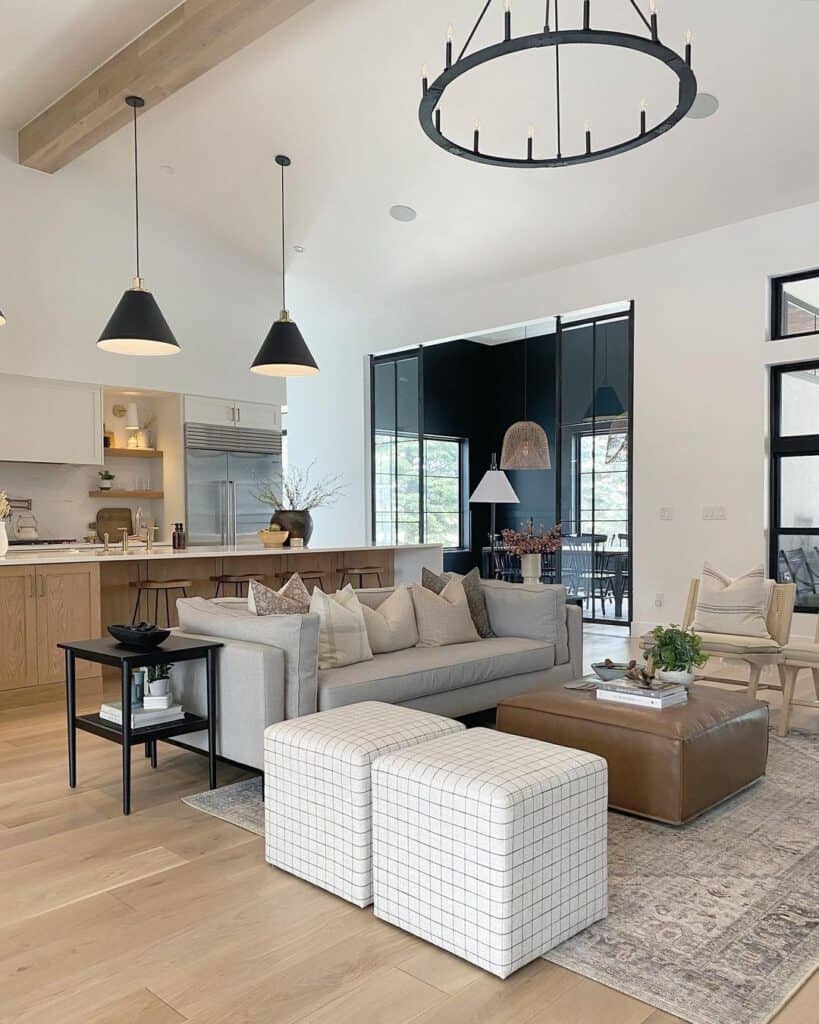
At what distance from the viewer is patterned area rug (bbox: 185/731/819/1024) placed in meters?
1.97

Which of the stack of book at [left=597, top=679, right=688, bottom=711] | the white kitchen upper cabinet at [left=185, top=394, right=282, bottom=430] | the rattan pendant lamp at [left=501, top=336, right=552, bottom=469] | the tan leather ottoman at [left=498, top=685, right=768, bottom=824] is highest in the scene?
the white kitchen upper cabinet at [left=185, top=394, right=282, bottom=430]

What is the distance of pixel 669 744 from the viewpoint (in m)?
2.95

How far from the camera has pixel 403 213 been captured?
7.48 meters

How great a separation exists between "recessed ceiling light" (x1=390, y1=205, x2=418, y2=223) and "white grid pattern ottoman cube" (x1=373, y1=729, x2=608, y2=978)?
19.7 feet

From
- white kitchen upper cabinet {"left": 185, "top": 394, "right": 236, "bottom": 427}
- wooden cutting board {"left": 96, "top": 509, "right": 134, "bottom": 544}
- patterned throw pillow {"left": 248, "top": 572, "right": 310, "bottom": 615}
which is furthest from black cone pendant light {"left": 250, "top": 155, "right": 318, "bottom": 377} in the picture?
wooden cutting board {"left": 96, "top": 509, "right": 134, "bottom": 544}

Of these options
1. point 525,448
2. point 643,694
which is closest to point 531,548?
point 525,448

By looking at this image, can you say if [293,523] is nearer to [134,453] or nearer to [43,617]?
[134,453]

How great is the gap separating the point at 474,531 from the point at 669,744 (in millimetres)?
8856

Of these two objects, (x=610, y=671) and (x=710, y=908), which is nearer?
(x=710, y=908)

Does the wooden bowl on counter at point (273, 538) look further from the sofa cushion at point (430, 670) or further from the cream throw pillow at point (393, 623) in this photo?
the sofa cushion at point (430, 670)

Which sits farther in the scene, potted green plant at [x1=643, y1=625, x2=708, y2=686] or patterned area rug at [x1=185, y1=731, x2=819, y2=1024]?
potted green plant at [x1=643, y1=625, x2=708, y2=686]

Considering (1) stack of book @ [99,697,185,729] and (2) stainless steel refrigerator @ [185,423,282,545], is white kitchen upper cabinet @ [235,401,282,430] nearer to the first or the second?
(2) stainless steel refrigerator @ [185,423,282,545]

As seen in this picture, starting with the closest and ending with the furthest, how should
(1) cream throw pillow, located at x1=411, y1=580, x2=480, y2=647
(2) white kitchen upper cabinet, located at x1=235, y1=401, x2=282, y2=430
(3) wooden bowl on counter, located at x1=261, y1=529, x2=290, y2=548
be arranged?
(1) cream throw pillow, located at x1=411, y1=580, x2=480, y2=647 < (3) wooden bowl on counter, located at x1=261, y1=529, x2=290, y2=548 < (2) white kitchen upper cabinet, located at x1=235, y1=401, x2=282, y2=430

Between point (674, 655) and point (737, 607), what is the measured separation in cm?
182
